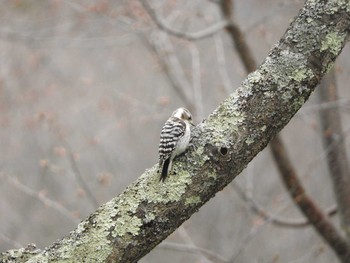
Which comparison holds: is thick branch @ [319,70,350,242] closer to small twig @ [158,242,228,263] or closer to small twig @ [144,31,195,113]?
small twig @ [158,242,228,263]

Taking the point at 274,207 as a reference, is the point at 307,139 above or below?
above

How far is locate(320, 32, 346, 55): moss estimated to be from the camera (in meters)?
2.25

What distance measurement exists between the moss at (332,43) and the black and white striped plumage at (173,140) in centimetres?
67

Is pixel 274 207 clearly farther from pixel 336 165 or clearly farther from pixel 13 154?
pixel 13 154

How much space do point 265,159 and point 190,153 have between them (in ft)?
22.6

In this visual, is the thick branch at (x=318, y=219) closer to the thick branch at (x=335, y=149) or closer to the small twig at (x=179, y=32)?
the thick branch at (x=335, y=149)

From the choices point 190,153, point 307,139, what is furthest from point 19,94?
point 190,153

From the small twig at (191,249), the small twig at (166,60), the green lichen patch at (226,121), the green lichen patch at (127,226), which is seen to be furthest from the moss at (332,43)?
the small twig at (166,60)

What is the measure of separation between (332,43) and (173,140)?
2.77 feet

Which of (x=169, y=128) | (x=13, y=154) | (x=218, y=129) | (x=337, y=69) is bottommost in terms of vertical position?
(x=218, y=129)

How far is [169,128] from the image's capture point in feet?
9.86

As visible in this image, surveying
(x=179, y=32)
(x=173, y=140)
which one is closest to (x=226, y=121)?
(x=173, y=140)

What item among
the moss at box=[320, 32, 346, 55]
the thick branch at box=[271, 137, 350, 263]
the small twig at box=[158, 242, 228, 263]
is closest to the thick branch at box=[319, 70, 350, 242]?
the thick branch at box=[271, 137, 350, 263]

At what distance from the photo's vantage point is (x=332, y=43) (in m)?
2.25
